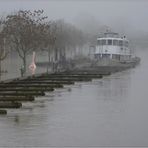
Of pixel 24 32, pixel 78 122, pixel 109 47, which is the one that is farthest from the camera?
pixel 109 47

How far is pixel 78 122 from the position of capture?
837 inches

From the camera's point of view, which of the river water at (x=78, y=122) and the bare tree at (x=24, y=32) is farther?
the bare tree at (x=24, y=32)

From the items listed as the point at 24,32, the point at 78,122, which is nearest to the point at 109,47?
the point at 24,32

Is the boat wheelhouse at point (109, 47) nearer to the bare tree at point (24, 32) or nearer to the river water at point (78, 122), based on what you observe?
the bare tree at point (24, 32)

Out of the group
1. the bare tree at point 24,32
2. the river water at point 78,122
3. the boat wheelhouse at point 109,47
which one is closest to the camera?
the river water at point 78,122

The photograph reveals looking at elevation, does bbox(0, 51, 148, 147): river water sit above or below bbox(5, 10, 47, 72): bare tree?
below

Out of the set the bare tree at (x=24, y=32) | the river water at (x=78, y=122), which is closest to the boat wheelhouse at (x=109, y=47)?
the bare tree at (x=24, y=32)

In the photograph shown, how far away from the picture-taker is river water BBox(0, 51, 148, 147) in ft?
56.7

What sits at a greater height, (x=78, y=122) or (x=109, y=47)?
(x=109, y=47)

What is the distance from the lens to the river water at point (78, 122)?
1730cm

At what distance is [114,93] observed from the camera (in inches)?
1378

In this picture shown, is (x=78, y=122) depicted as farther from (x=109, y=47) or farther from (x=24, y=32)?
(x=109, y=47)

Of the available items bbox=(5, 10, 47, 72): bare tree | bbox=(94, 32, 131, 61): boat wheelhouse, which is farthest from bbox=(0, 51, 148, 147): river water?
bbox=(94, 32, 131, 61): boat wheelhouse

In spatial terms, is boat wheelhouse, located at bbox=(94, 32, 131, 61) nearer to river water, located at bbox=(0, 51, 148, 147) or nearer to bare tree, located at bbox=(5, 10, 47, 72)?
bare tree, located at bbox=(5, 10, 47, 72)
